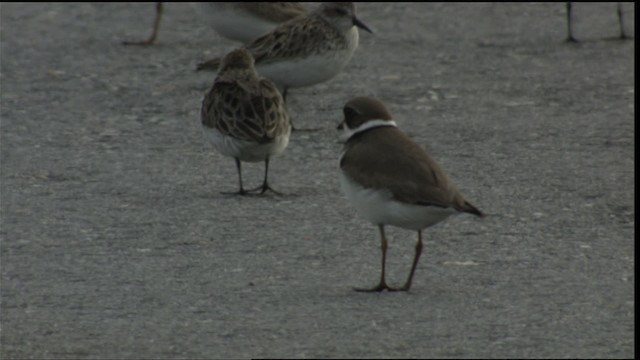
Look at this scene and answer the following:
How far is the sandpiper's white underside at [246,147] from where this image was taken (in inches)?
414

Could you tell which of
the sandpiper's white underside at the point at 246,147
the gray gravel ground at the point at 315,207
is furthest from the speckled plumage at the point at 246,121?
the gray gravel ground at the point at 315,207

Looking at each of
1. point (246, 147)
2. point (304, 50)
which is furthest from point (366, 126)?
point (304, 50)

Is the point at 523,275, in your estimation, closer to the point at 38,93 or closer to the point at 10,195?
the point at 10,195

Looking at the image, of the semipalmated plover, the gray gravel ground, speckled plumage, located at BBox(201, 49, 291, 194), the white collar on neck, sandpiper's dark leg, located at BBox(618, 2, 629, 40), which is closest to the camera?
the gray gravel ground

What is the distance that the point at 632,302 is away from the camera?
7945 millimetres

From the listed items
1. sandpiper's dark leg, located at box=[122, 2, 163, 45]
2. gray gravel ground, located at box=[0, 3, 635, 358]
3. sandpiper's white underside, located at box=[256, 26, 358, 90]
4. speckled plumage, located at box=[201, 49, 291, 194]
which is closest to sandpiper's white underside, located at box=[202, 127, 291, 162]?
speckled plumage, located at box=[201, 49, 291, 194]

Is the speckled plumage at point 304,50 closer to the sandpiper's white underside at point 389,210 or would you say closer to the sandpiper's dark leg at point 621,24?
the sandpiper's dark leg at point 621,24

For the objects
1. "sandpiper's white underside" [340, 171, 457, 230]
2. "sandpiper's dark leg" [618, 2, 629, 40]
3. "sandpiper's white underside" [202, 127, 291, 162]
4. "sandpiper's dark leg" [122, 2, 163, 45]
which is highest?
"sandpiper's white underside" [340, 171, 457, 230]

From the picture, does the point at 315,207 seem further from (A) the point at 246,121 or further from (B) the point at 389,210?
(B) the point at 389,210

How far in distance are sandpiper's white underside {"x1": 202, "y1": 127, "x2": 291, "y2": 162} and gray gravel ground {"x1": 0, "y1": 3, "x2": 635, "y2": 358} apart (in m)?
0.27

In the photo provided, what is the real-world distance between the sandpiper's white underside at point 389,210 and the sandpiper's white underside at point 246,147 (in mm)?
2269

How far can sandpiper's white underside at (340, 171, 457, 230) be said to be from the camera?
795 centimetres

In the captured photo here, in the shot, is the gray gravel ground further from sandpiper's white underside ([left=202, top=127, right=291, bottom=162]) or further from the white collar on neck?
the white collar on neck

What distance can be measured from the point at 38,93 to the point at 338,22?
2.60m
